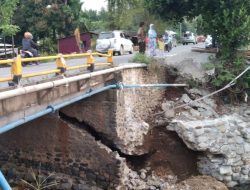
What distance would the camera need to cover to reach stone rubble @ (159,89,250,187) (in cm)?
1309

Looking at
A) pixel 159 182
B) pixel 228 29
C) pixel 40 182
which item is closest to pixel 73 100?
pixel 40 182

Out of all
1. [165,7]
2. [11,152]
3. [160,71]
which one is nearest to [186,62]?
[160,71]

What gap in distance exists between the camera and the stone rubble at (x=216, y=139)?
13.1 m

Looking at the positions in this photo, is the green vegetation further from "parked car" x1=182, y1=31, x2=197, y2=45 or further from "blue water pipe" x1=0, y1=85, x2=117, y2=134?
"parked car" x1=182, y1=31, x2=197, y2=45

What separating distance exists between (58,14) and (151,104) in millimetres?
20710

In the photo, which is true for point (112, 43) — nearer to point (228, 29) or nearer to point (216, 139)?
point (228, 29)

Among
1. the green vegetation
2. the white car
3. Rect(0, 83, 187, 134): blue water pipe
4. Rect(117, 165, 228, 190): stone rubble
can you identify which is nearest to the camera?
Rect(0, 83, 187, 134): blue water pipe

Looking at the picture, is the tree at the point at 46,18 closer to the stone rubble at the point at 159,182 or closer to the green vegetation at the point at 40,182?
the green vegetation at the point at 40,182

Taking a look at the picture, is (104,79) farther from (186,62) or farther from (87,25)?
(87,25)

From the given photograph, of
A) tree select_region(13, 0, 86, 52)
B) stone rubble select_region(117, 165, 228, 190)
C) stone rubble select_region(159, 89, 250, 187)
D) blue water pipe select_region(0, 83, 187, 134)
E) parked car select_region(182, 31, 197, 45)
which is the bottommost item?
stone rubble select_region(117, 165, 228, 190)

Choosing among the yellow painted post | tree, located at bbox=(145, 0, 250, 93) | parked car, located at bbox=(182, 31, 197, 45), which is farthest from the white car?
parked car, located at bbox=(182, 31, 197, 45)

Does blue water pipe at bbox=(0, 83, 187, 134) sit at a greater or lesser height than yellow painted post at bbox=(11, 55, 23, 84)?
lesser

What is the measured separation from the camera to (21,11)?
110 feet

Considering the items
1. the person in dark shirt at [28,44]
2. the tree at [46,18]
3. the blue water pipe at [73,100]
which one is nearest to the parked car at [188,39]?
the tree at [46,18]
